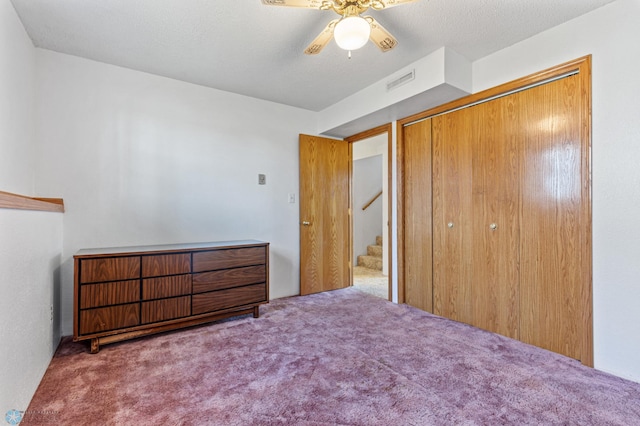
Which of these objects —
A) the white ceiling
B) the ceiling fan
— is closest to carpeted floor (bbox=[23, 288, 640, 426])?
the ceiling fan

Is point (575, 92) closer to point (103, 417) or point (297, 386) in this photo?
point (297, 386)

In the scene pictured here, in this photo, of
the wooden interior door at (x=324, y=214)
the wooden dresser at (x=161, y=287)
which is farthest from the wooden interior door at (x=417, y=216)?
the wooden dresser at (x=161, y=287)

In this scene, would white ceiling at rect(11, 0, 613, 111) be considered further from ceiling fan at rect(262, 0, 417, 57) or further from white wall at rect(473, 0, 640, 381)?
ceiling fan at rect(262, 0, 417, 57)

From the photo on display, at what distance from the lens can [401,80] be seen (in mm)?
2684

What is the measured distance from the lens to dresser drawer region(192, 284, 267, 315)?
256 centimetres

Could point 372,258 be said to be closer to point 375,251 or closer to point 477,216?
point 375,251

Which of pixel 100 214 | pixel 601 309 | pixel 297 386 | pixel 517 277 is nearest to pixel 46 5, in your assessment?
pixel 100 214

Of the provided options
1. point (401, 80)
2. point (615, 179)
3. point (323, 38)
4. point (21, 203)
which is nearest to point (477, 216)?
point (615, 179)

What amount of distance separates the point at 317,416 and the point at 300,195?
257cm

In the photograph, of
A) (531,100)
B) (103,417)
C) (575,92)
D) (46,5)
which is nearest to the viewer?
(103,417)

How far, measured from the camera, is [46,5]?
1878mm

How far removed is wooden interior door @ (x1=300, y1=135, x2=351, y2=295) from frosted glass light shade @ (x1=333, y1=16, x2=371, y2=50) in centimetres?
215

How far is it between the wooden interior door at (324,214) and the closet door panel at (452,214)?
1348mm

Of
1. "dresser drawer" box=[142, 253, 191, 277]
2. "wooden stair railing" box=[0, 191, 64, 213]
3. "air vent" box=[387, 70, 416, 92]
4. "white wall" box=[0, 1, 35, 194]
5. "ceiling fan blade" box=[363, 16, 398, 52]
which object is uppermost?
"air vent" box=[387, 70, 416, 92]
